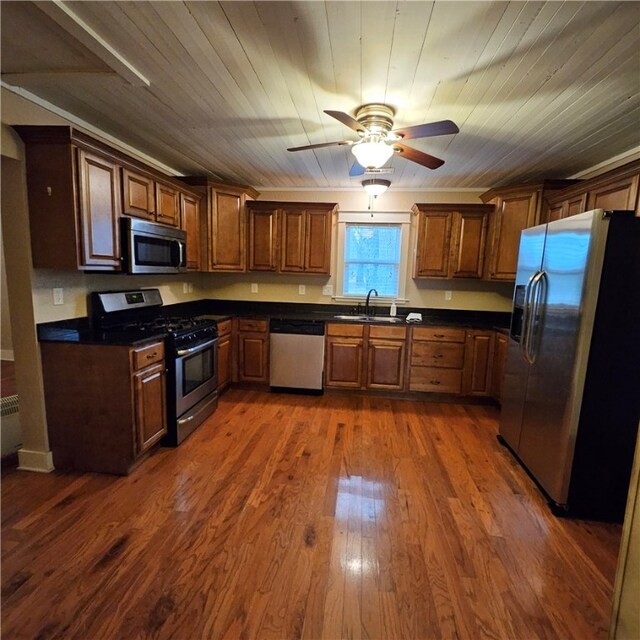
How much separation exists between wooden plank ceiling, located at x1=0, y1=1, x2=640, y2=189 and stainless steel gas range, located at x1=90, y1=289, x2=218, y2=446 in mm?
1385

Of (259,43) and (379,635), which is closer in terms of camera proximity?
(379,635)

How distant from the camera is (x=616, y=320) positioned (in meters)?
1.93

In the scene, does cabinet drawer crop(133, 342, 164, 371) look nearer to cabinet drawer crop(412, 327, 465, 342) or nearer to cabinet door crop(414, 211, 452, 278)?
cabinet drawer crop(412, 327, 465, 342)

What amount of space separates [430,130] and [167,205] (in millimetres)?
2366

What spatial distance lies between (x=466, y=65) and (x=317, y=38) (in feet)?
2.54

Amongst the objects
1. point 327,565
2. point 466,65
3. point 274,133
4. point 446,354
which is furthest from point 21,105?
point 446,354

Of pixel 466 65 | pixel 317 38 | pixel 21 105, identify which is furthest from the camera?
pixel 21 105

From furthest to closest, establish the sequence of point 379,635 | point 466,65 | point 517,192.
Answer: point 517,192, point 466,65, point 379,635

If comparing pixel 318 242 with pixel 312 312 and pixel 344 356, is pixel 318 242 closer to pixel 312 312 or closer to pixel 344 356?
pixel 312 312

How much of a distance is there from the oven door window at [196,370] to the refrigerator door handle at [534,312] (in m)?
2.63

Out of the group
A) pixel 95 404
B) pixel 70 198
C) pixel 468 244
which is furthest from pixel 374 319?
pixel 70 198

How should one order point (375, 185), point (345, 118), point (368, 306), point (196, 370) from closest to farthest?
point (345, 118), point (375, 185), point (196, 370), point (368, 306)

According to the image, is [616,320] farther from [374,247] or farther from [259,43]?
[374,247]

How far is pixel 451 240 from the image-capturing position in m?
3.91
